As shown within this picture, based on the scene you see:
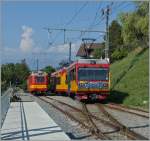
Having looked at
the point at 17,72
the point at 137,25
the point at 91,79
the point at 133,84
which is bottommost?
the point at 133,84

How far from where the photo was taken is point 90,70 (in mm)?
32625

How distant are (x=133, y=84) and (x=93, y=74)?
730 centimetres

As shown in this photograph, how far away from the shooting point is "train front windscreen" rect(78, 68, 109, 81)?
3241 cm

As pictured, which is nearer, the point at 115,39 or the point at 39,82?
the point at 39,82

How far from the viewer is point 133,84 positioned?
128 ft

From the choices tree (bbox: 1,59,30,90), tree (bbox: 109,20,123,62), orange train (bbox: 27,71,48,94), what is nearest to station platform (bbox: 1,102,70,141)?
orange train (bbox: 27,71,48,94)

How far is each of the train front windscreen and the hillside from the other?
2.11 metres

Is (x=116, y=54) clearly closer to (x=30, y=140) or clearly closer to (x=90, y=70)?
(x=90, y=70)

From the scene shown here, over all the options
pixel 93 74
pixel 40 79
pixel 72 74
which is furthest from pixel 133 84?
pixel 40 79

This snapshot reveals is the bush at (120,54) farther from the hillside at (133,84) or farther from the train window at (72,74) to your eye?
the train window at (72,74)

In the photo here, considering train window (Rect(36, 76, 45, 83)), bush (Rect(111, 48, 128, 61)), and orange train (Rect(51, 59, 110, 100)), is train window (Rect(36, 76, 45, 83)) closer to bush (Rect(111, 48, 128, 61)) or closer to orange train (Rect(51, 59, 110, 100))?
bush (Rect(111, 48, 128, 61))

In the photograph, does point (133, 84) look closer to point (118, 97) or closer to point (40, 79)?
point (118, 97)

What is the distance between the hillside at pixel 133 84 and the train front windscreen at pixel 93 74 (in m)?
2.11

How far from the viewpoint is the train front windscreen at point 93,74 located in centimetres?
3241
